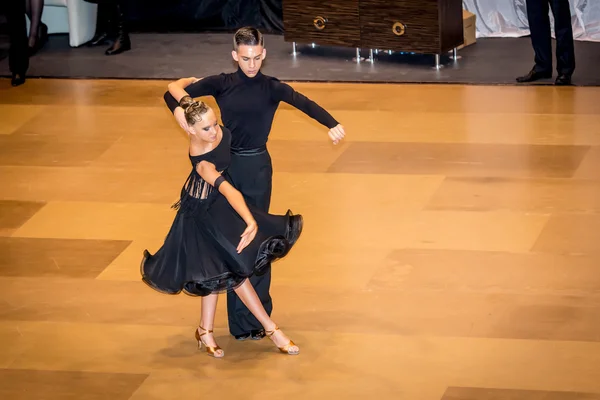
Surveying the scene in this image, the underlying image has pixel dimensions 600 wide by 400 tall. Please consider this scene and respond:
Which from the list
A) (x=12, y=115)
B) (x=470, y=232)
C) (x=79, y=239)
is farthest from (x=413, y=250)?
(x=12, y=115)

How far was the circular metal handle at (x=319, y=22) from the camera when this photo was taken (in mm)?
9711

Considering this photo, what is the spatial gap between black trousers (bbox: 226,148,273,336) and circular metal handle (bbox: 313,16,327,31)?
4835mm

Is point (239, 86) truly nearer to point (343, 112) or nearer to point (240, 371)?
point (240, 371)

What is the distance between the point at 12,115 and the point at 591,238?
4.78 m

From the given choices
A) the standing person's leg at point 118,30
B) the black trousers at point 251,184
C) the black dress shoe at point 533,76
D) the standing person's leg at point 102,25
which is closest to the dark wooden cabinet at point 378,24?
the black dress shoe at point 533,76

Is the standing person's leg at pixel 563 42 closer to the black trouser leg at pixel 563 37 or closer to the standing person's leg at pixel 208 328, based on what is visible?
the black trouser leg at pixel 563 37

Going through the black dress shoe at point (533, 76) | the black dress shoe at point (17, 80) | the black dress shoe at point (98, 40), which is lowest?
the black dress shoe at point (17, 80)

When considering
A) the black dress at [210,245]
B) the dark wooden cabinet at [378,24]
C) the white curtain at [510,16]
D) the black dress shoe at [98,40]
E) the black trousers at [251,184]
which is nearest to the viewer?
the black dress at [210,245]

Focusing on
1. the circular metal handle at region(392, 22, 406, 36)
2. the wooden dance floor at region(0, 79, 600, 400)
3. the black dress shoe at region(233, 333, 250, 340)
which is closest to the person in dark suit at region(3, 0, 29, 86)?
the wooden dance floor at region(0, 79, 600, 400)

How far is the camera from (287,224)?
193 inches

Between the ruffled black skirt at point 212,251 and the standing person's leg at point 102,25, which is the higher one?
the standing person's leg at point 102,25

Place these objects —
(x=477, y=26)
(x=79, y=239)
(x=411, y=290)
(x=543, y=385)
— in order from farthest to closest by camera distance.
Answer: (x=477, y=26), (x=79, y=239), (x=411, y=290), (x=543, y=385)

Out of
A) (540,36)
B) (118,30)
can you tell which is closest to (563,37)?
(540,36)

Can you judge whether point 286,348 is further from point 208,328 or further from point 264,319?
point 208,328
